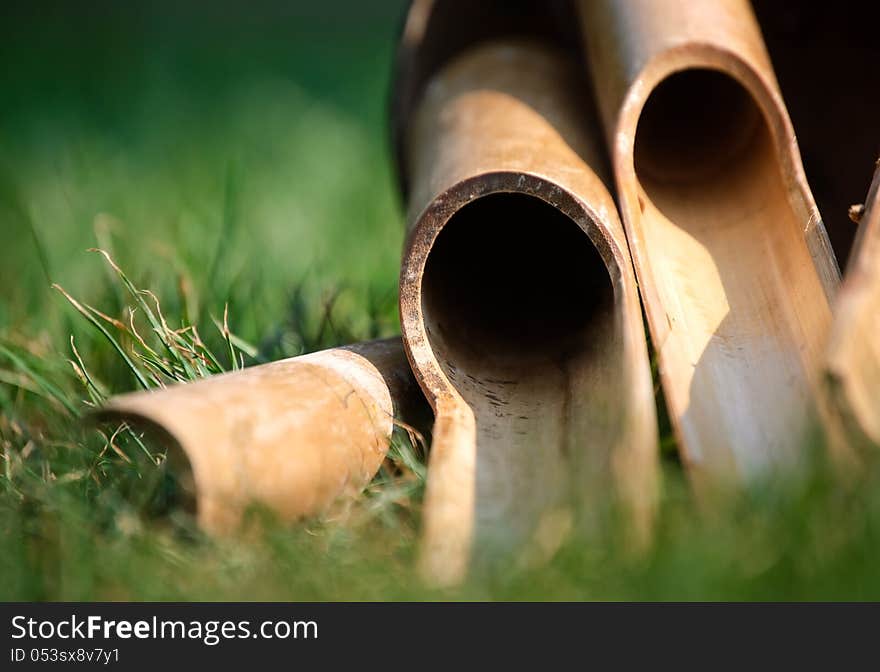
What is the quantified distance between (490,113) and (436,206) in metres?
0.41

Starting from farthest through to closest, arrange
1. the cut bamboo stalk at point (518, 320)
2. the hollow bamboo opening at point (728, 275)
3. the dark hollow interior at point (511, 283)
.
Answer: the dark hollow interior at point (511, 283)
the hollow bamboo opening at point (728, 275)
the cut bamboo stalk at point (518, 320)

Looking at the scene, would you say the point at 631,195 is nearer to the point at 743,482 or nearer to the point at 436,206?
the point at 436,206

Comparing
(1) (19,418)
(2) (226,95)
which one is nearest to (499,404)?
(1) (19,418)

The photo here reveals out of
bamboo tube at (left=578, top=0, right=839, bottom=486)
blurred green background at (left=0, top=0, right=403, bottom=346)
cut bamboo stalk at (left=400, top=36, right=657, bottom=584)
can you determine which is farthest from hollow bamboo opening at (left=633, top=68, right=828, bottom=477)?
blurred green background at (left=0, top=0, right=403, bottom=346)

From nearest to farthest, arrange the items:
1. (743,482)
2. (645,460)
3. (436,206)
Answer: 1. (645,460)
2. (743,482)
3. (436,206)

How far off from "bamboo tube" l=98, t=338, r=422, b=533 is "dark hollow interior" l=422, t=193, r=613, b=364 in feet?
0.70

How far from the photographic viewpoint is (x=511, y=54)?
2.56 m

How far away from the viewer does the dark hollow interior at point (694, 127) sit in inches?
85.4

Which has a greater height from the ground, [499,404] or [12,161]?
[12,161]

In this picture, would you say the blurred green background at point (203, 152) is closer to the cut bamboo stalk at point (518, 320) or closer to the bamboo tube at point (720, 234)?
the cut bamboo stalk at point (518, 320)

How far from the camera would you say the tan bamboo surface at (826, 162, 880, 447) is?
4.61ft

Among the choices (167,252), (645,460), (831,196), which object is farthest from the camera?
(167,252)

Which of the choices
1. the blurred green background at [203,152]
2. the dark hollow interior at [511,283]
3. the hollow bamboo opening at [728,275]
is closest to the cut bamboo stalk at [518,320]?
the dark hollow interior at [511,283]

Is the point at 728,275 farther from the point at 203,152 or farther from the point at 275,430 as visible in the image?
the point at 203,152
